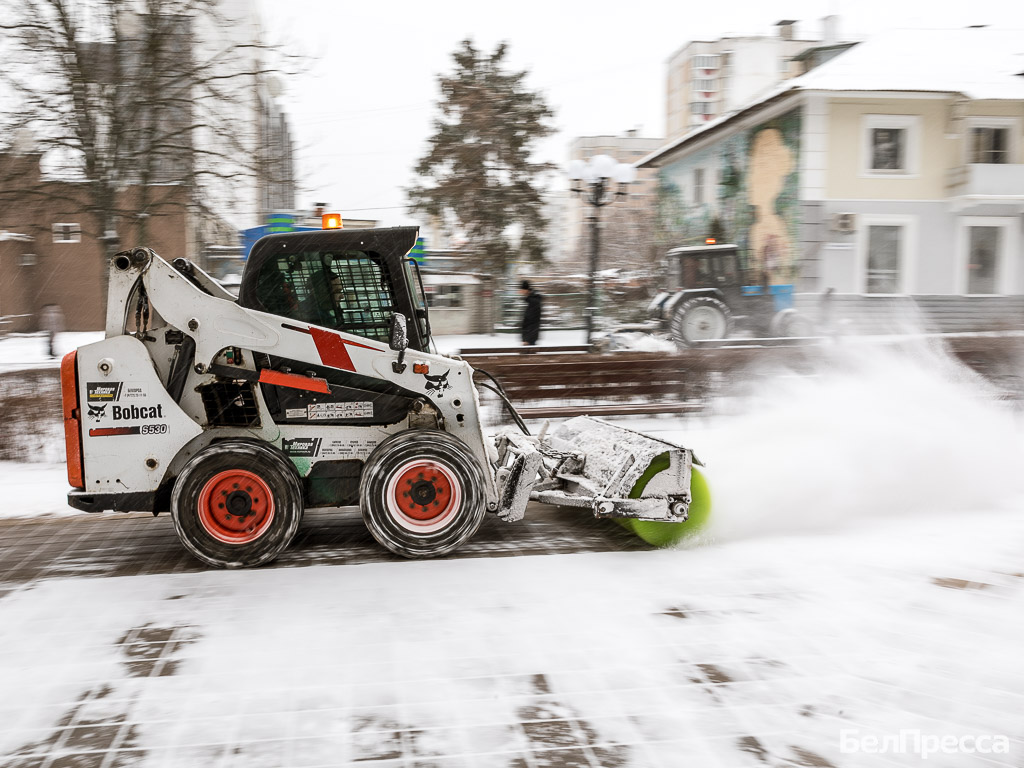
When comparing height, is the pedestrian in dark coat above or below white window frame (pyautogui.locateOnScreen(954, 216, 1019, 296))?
below

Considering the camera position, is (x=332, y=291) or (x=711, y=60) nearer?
(x=332, y=291)

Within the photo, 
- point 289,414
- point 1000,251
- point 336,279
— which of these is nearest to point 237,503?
point 289,414

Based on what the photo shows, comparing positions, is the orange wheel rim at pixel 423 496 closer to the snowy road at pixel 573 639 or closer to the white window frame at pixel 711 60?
the snowy road at pixel 573 639

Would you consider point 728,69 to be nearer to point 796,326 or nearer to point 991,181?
point 991,181

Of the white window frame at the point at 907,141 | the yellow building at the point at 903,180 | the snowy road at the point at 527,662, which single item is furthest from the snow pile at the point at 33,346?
the white window frame at the point at 907,141

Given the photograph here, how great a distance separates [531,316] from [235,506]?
11.0 m

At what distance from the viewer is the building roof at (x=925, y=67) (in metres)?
22.1

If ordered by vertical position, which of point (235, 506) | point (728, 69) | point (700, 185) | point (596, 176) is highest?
point (728, 69)

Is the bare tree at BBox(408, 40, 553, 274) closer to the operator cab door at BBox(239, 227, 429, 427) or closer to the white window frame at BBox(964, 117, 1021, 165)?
the white window frame at BBox(964, 117, 1021, 165)

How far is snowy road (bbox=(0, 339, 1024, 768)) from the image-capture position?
129 inches

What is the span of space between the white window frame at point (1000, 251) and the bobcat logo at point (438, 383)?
22.3 meters

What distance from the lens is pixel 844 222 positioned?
22953mm

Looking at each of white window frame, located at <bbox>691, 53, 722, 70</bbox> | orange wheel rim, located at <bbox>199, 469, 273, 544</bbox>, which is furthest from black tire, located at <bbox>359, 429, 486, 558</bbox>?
white window frame, located at <bbox>691, 53, 722, 70</bbox>

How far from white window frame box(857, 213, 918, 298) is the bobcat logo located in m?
20.5
